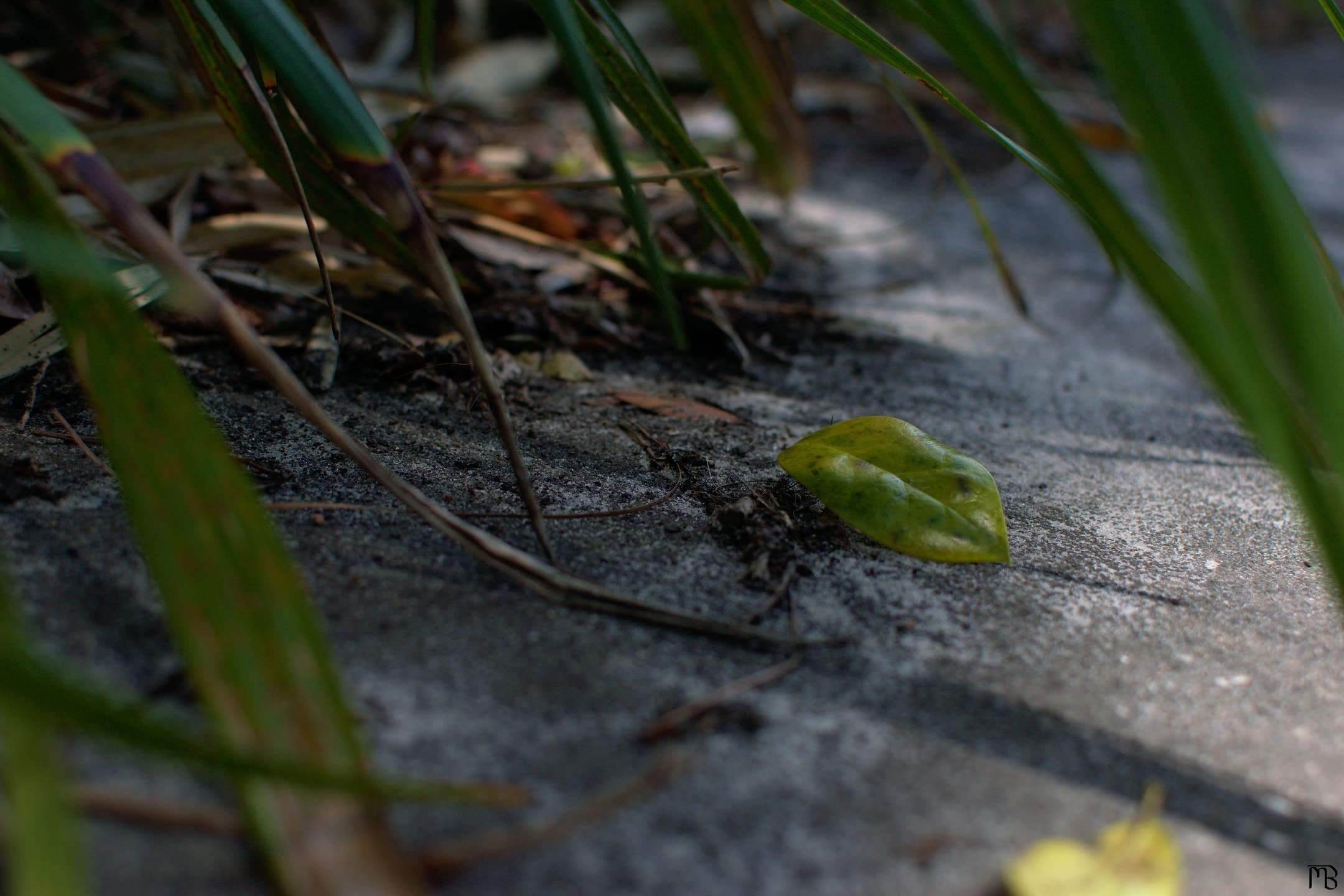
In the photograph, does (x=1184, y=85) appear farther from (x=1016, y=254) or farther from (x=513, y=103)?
(x=513, y=103)

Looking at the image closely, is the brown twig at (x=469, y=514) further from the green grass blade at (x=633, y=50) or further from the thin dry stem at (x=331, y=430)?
the green grass blade at (x=633, y=50)

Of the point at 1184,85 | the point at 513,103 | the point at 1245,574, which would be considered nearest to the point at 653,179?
the point at 1184,85

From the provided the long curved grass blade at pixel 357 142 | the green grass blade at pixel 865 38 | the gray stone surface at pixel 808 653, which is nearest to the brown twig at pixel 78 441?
the gray stone surface at pixel 808 653

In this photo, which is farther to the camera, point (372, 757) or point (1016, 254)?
point (1016, 254)

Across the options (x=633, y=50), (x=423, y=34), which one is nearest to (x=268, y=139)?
(x=423, y=34)

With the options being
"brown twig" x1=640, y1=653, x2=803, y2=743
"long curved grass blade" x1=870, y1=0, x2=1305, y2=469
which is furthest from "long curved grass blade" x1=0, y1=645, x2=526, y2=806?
"long curved grass blade" x1=870, y1=0, x2=1305, y2=469

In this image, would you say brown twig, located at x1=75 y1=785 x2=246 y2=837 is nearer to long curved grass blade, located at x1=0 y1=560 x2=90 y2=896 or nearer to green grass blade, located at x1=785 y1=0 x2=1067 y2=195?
long curved grass blade, located at x1=0 y1=560 x2=90 y2=896
